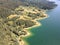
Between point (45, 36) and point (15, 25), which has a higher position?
point (15, 25)

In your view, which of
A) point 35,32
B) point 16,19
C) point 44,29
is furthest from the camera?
point 16,19

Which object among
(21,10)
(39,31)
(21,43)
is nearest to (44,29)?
(39,31)

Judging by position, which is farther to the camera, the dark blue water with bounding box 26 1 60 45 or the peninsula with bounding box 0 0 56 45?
the dark blue water with bounding box 26 1 60 45

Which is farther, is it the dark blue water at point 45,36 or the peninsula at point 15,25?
the dark blue water at point 45,36

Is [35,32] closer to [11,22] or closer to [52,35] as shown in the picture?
[52,35]

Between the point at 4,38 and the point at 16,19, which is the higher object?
the point at 16,19

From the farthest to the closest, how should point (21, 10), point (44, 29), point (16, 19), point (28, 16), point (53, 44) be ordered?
point (21, 10) → point (28, 16) → point (16, 19) → point (44, 29) → point (53, 44)

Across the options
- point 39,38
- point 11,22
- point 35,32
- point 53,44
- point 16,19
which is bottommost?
point 53,44

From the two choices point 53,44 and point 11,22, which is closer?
point 53,44

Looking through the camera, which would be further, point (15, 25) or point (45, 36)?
point (15, 25)
